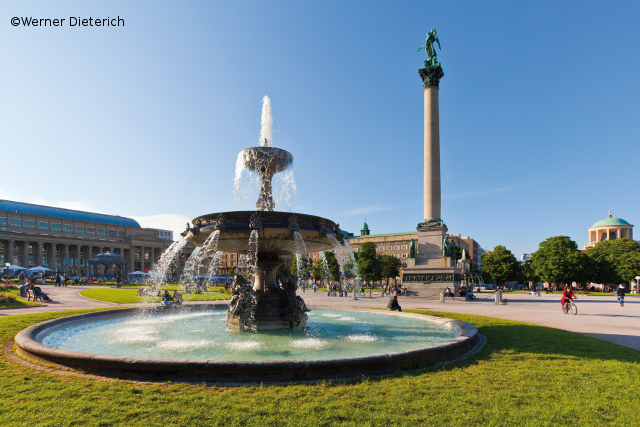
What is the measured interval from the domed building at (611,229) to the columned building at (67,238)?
15417 cm

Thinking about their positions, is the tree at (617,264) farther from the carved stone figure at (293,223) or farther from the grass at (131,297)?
the carved stone figure at (293,223)

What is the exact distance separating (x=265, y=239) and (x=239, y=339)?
10.1 feet

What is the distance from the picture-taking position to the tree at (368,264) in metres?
74.5

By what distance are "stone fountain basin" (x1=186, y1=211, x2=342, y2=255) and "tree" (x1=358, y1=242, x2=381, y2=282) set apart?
208 feet

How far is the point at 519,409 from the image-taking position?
16.8ft

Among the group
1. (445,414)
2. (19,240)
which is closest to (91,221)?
(19,240)

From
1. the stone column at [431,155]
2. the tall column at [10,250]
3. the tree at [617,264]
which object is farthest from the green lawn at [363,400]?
the tall column at [10,250]

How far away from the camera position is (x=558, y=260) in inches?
2480

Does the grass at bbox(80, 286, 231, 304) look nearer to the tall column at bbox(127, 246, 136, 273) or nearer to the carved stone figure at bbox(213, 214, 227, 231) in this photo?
the carved stone figure at bbox(213, 214, 227, 231)

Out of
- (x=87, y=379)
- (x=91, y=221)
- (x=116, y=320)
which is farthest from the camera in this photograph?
(x=91, y=221)

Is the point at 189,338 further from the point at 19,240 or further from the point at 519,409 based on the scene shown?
the point at 19,240

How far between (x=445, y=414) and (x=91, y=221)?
144446 mm

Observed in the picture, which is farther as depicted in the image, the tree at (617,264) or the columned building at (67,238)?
the columned building at (67,238)

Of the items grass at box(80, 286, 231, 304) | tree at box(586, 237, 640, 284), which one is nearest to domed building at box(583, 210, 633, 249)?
tree at box(586, 237, 640, 284)
